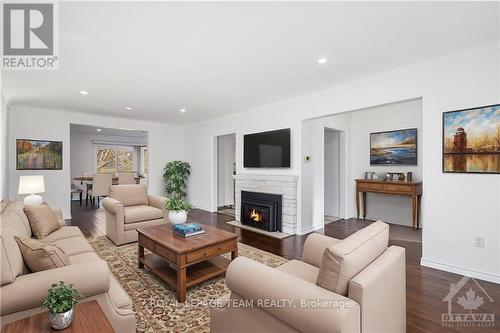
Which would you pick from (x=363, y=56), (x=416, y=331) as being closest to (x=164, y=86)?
(x=363, y=56)

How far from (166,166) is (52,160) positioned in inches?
100

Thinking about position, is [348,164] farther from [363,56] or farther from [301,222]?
[363,56]

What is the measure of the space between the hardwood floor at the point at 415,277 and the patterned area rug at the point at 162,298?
29.2 inches

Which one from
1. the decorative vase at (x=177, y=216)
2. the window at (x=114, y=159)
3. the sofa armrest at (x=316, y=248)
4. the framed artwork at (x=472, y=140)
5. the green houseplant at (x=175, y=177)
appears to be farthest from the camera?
the window at (x=114, y=159)

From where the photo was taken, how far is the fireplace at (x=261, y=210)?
15.0 ft

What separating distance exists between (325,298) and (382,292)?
0.45 meters

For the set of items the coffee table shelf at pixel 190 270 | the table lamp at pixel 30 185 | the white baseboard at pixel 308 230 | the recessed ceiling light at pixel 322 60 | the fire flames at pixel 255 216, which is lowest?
the white baseboard at pixel 308 230

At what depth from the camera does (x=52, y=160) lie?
5.29 m

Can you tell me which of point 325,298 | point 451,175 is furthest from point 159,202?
point 451,175

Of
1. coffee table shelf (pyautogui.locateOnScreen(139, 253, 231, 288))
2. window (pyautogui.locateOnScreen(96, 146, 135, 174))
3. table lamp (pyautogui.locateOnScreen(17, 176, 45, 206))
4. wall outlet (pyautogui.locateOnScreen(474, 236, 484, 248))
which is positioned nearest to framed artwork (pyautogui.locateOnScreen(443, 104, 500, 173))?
wall outlet (pyautogui.locateOnScreen(474, 236, 484, 248))

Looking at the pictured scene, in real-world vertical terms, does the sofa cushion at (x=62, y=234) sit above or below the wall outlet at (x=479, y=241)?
above

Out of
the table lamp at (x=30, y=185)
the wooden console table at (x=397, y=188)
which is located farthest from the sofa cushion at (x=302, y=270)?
the table lamp at (x=30, y=185)

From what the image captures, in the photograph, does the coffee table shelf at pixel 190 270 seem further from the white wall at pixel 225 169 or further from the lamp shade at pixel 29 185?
the white wall at pixel 225 169

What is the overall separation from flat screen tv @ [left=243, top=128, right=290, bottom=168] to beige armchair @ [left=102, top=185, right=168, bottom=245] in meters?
2.02
